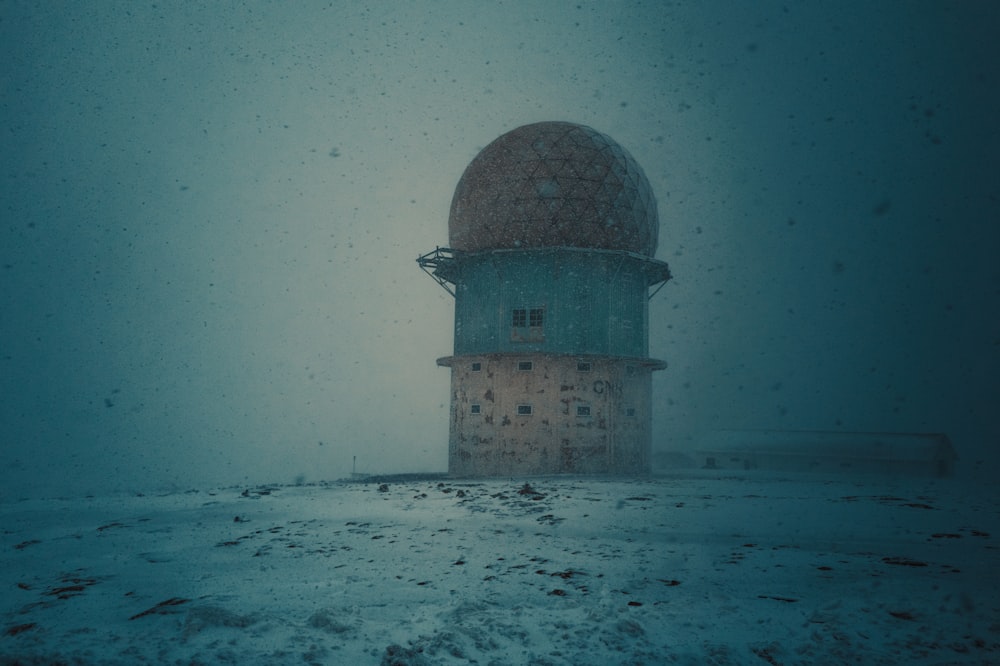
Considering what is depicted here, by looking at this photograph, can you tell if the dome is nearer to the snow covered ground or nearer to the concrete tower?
the concrete tower

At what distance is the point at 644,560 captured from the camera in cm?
702

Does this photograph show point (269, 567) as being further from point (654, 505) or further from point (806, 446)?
point (806, 446)

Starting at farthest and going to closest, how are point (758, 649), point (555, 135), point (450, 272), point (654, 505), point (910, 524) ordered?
point (450, 272) < point (555, 135) < point (654, 505) < point (910, 524) < point (758, 649)

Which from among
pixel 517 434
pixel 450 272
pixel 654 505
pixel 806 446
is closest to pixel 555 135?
pixel 450 272

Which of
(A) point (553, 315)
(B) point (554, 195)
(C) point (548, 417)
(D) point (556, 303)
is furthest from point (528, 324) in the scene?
(B) point (554, 195)

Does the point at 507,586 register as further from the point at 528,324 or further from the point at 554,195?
the point at 554,195

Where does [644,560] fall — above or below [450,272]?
below

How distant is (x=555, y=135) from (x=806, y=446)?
2896cm

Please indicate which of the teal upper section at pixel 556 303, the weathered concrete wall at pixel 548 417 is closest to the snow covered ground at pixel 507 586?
the weathered concrete wall at pixel 548 417

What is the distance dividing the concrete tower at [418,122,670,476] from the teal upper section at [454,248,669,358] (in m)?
0.04

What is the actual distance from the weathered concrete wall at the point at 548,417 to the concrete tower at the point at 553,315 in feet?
0.11

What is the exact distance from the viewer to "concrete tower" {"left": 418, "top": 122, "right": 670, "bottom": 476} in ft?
65.6

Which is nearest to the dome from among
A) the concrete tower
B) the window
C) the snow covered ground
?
the concrete tower

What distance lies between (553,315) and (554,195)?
4.16 meters
